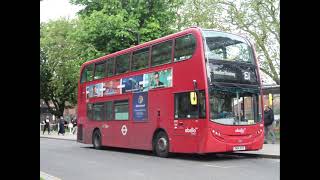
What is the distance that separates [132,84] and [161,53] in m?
2.11

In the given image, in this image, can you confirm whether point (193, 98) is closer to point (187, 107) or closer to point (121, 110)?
point (187, 107)

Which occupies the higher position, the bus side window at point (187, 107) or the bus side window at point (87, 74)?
the bus side window at point (87, 74)

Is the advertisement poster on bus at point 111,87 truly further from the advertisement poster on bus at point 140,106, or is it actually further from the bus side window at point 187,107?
the bus side window at point 187,107

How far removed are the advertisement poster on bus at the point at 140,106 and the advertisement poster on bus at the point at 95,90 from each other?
9.99ft

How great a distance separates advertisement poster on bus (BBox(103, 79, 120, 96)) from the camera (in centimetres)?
1825

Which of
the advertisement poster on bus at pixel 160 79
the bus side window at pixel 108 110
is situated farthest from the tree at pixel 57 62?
the advertisement poster on bus at pixel 160 79

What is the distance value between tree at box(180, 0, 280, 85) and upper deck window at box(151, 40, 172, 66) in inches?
558

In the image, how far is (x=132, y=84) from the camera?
56.4ft

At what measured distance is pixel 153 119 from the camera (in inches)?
635

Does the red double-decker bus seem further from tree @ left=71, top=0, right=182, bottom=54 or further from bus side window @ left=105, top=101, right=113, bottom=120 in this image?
tree @ left=71, top=0, right=182, bottom=54

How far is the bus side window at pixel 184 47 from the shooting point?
1411 centimetres
